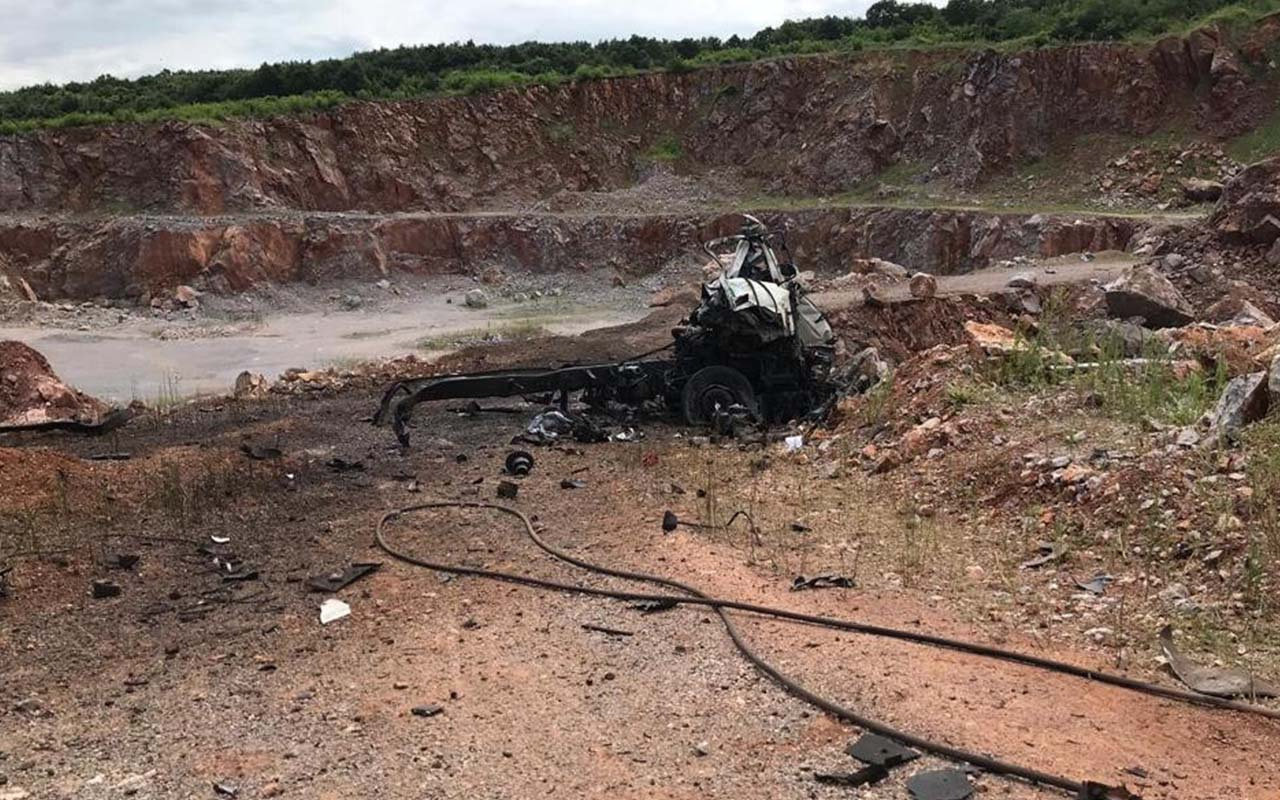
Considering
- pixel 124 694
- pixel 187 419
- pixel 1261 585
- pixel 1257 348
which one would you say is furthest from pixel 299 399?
pixel 1261 585

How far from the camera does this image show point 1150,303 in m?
16.5

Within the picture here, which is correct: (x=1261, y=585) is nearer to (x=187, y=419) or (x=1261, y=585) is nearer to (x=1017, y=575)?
(x=1017, y=575)

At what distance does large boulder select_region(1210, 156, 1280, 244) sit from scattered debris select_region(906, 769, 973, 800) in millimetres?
16762

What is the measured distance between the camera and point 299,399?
1702 centimetres

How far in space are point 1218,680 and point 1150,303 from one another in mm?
12253

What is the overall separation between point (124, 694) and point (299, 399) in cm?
1121

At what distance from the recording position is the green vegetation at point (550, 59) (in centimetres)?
3659

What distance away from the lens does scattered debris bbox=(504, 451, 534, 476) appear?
35.9 ft

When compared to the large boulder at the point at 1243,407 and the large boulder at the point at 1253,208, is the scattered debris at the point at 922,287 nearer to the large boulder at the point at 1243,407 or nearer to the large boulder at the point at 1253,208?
the large boulder at the point at 1253,208

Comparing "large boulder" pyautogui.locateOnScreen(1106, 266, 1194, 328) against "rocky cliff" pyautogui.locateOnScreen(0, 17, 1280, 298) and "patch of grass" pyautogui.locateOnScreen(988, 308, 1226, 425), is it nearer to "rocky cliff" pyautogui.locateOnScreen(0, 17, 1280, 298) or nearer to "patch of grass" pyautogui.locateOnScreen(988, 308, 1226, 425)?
"patch of grass" pyautogui.locateOnScreen(988, 308, 1226, 425)

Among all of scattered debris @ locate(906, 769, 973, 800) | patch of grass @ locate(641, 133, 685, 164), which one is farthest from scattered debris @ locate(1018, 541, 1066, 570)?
patch of grass @ locate(641, 133, 685, 164)

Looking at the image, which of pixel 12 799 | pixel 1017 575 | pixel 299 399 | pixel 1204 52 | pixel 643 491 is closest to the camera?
pixel 12 799

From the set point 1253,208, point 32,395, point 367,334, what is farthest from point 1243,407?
point 367,334

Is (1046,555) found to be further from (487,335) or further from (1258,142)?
(1258,142)
